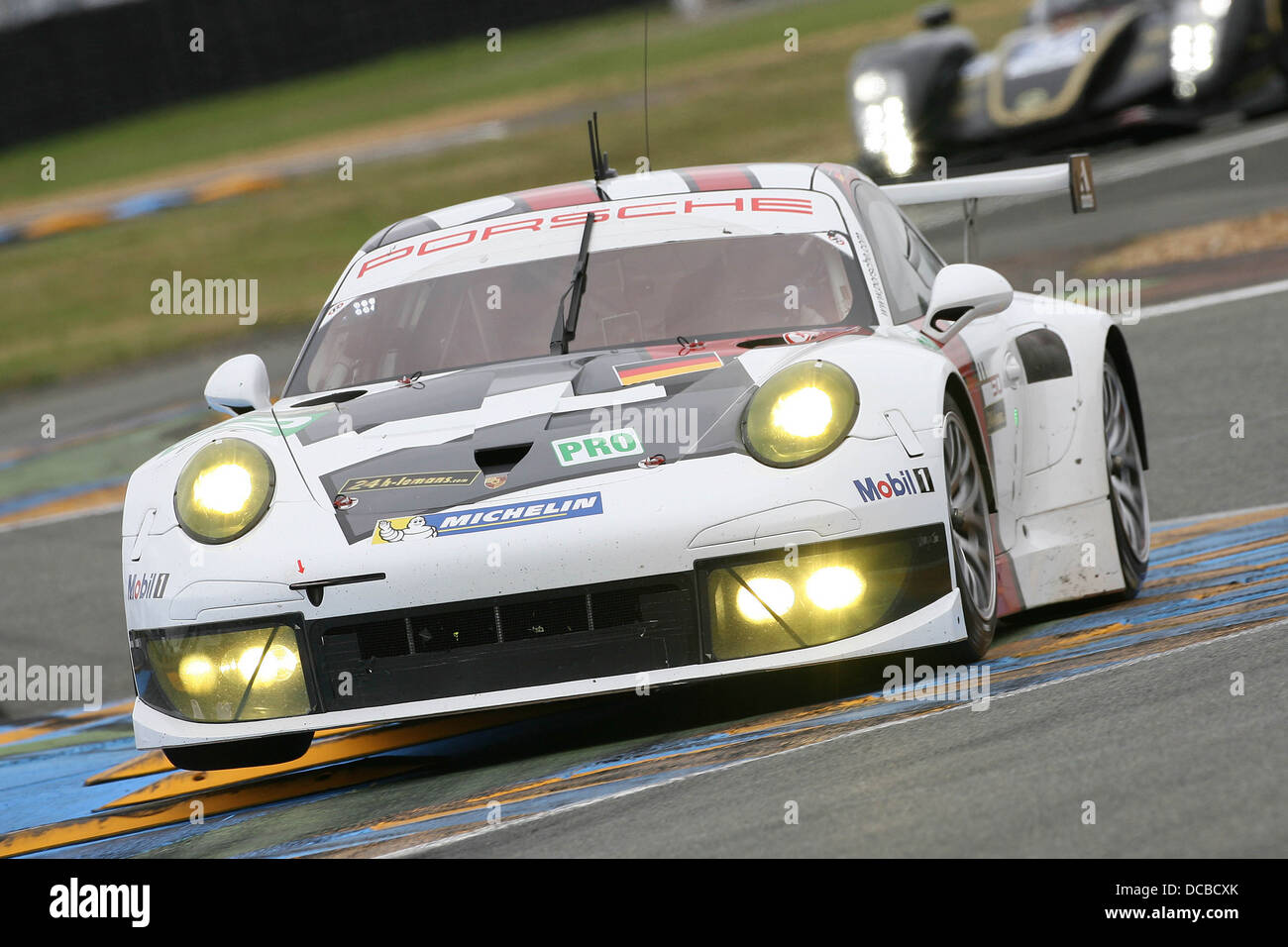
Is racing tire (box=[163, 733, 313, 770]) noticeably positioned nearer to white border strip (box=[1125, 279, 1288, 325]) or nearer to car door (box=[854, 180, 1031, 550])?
car door (box=[854, 180, 1031, 550])

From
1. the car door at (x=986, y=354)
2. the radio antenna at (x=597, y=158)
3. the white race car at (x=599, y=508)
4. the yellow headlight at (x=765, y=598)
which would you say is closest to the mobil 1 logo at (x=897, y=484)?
the white race car at (x=599, y=508)

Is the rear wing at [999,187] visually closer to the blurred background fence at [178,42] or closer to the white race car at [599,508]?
the white race car at [599,508]

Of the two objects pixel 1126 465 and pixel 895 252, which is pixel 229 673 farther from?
pixel 1126 465

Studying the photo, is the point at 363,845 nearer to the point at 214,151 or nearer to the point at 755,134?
the point at 755,134

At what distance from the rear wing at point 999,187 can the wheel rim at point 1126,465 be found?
0.73 m

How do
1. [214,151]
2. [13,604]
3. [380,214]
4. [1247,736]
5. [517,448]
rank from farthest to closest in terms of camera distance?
[214,151], [380,214], [13,604], [517,448], [1247,736]

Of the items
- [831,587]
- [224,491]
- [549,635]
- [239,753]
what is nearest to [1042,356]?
[831,587]

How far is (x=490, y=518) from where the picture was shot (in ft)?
14.3

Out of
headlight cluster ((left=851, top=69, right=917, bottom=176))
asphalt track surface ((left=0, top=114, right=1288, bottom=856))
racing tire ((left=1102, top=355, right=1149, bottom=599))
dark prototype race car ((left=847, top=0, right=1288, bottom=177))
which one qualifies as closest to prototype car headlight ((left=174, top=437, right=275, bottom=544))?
asphalt track surface ((left=0, top=114, right=1288, bottom=856))

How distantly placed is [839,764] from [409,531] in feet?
3.58

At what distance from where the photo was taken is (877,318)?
206 inches

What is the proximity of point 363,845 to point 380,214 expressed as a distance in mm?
16903

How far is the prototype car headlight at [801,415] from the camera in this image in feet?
14.6
